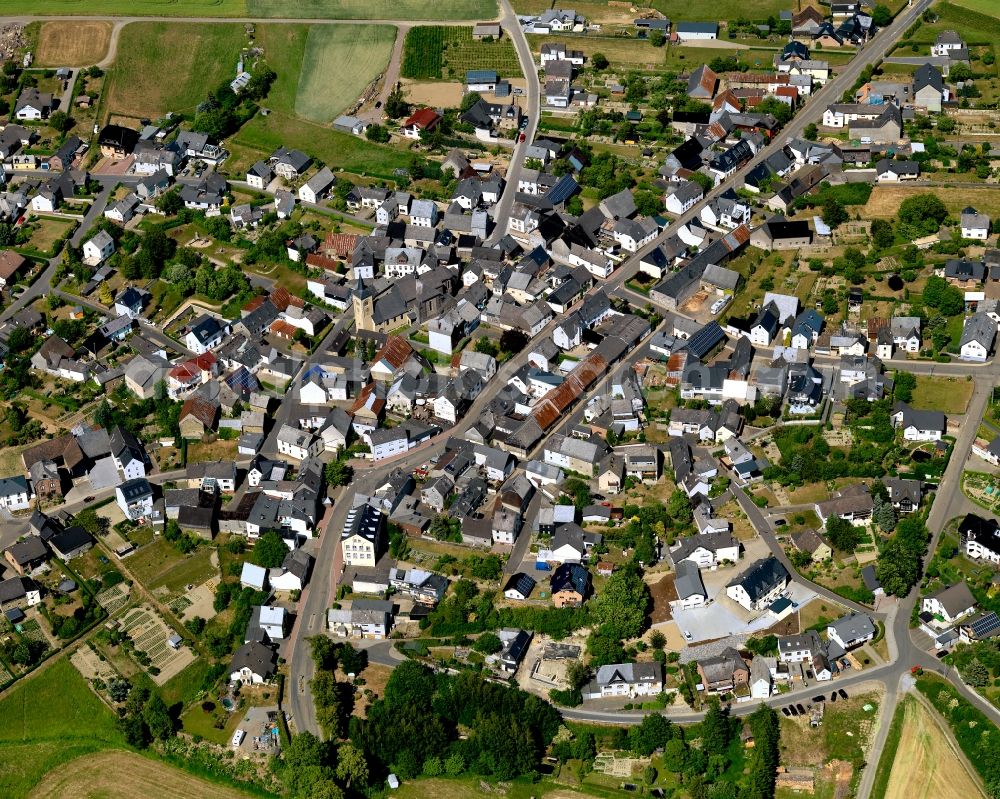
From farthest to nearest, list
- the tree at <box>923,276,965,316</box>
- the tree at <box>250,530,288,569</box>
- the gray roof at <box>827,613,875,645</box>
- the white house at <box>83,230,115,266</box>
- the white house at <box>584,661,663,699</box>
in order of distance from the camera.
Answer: the white house at <box>83,230,115,266</box> < the tree at <box>923,276,965,316</box> < the tree at <box>250,530,288,569</box> < the gray roof at <box>827,613,875,645</box> < the white house at <box>584,661,663,699</box>

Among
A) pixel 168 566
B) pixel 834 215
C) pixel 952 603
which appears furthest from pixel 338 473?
pixel 834 215

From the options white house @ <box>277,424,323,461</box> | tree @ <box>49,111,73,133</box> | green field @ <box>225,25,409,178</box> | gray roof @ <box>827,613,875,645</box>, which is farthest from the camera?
tree @ <box>49,111,73,133</box>

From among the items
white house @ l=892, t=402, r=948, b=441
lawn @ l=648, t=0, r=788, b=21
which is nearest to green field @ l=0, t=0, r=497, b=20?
lawn @ l=648, t=0, r=788, b=21

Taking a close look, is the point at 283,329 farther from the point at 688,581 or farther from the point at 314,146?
the point at 688,581

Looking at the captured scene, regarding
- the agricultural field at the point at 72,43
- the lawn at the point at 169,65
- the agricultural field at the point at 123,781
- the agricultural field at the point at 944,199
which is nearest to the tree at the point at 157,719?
the agricultural field at the point at 123,781

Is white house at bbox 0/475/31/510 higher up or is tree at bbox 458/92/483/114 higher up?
tree at bbox 458/92/483/114

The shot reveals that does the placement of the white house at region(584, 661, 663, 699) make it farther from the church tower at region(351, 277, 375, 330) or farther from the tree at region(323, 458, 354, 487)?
the church tower at region(351, 277, 375, 330)
